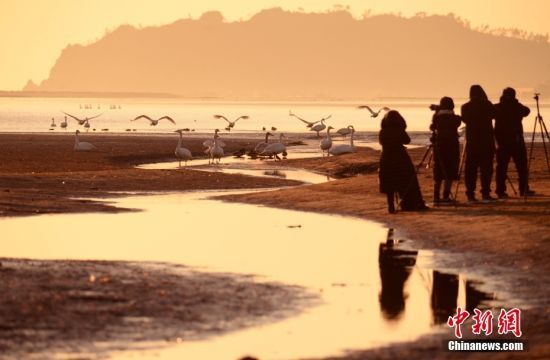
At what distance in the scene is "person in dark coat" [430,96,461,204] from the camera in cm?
2180

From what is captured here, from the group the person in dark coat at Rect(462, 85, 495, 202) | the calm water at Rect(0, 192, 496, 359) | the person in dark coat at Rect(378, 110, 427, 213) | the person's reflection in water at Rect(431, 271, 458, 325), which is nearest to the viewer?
the calm water at Rect(0, 192, 496, 359)

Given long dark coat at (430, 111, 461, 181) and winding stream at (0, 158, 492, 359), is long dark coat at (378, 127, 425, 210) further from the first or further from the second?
winding stream at (0, 158, 492, 359)

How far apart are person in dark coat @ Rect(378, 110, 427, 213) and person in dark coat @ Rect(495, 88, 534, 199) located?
69.5 inches

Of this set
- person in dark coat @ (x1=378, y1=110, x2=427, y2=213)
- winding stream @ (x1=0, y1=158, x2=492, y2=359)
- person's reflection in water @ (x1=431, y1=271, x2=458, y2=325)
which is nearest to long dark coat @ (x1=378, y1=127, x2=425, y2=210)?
person in dark coat @ (x1=378, y1=110, x2=427, y2=213)

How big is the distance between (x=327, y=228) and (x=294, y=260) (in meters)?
4.16

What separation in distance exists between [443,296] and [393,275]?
1.68m

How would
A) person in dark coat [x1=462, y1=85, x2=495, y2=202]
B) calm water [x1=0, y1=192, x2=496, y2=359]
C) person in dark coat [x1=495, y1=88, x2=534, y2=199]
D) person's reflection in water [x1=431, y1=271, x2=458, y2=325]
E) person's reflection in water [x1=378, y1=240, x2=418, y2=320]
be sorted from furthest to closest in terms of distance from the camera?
person in dark coat [x1=495, y1=88, x2=534, y2=199], person in dark coat [x1=462, y1=85, x2=495, y2=202], person's reflection in water [x1=378, y1=240, x2=418, y2=320], person's reflection in water [x1=431, y1=271, x2=458, y2=325], calm water [x1=0, y1=192, x2=496, y2=359]

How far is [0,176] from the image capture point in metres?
30.4

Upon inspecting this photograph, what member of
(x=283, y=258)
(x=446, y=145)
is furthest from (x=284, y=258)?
(x=446, y=145)

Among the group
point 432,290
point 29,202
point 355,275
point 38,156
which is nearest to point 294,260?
point 355,275

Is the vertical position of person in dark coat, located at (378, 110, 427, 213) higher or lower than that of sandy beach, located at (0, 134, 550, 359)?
higher

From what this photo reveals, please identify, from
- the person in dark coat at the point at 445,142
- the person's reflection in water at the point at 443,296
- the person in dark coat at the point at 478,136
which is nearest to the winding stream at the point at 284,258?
the person's reflection in water at the point at 443,296

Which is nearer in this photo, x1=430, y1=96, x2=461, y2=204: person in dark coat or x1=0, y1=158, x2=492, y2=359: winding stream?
x1=0, y1=158, x2=492, y2=359: winding stream

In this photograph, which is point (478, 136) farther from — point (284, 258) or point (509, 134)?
point (284, 258)
